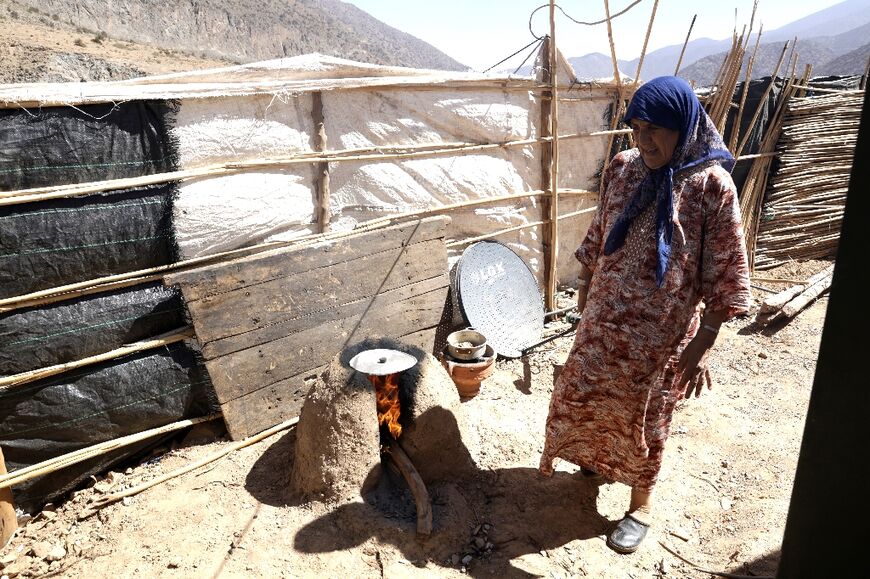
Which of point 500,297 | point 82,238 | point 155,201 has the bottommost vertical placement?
point 500,297

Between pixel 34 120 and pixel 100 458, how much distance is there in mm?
1795

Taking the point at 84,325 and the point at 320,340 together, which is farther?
the point at 320,340

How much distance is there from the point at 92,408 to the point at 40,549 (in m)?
0.68

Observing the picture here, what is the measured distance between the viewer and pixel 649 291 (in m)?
2.10

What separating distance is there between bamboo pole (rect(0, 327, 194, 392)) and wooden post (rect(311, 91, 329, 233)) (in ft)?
3.65

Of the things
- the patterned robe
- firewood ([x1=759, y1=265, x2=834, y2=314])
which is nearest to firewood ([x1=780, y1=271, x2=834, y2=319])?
firewood ([x1=759, y1=265, x2=834, y2=314])

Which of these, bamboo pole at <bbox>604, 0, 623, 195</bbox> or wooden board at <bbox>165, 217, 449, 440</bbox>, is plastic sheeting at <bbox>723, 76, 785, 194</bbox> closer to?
bamboo pole at <bbox>604, 0, 623, 195</bbox>

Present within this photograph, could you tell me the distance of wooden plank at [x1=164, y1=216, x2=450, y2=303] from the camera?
2.91 metres

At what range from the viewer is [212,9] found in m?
34.3

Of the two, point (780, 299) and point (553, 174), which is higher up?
point (553, 174)

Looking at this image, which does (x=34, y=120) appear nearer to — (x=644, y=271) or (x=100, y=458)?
(x=100, y=458)

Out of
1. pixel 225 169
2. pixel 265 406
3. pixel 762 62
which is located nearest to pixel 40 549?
pixel 265 406

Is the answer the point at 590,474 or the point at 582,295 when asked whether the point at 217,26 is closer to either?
the point at 582,295

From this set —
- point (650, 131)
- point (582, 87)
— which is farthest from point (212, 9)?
point (650, 131)
